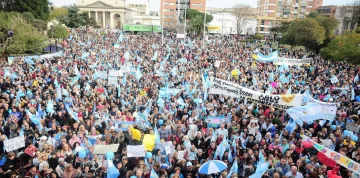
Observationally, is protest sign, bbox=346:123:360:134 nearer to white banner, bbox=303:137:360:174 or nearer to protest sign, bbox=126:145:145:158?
white banner, bbox=303:137:360:174

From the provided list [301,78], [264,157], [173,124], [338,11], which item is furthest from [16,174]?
[338,11]

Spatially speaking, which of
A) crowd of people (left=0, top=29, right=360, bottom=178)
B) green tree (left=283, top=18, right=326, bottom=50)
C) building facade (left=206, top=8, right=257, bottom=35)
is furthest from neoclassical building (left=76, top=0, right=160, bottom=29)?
crowd of people (left=0, top=29, right=360, bottom=178)

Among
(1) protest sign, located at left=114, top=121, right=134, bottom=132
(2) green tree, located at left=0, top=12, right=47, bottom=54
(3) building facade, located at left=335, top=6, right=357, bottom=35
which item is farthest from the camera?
(3) building facade, located at left=335, top=6, right=357, bottom=35

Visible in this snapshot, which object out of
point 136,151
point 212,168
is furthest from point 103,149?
point 212,168

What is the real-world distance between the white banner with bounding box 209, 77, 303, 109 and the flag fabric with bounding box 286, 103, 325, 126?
1.29 ft

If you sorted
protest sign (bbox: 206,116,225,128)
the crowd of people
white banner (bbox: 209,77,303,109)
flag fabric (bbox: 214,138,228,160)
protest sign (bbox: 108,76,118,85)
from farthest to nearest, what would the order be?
protest sign (bbox: 108,76,118,85), protest sign (bbox: 206,116,225,128), white banner (bbox: 209,77,303,109), flag fabric (bbox: 214,138,228,160), the crowd of people

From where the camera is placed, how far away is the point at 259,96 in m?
9.62

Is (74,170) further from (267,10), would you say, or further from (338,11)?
(267,10)

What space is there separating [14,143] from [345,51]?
81.4 ft

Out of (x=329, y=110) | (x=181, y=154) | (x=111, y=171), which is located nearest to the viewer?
(x=111, y=171)

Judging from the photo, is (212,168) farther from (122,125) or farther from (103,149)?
(122,125)

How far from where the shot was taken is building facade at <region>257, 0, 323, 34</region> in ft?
260

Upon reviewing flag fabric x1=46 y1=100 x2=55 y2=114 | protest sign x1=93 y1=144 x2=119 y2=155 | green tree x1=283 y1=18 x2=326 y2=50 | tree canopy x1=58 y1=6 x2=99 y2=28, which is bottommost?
protest sign x1=93 y1=144 x2=119 y2=155

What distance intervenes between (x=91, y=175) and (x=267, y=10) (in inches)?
3238
